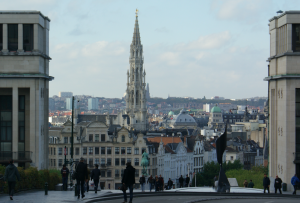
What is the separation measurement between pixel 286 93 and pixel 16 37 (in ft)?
67.9

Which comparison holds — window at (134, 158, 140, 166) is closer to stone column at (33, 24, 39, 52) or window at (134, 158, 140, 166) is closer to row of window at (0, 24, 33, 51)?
row of window at (0, 24, 33, 51)

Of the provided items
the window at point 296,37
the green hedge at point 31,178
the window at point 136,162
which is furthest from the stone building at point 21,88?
the window at point 136,162

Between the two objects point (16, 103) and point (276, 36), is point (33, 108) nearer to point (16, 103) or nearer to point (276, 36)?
point (16, 103)

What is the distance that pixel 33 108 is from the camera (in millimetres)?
52625

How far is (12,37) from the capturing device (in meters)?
52.9

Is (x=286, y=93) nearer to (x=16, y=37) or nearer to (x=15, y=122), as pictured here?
(x=15, y=122)

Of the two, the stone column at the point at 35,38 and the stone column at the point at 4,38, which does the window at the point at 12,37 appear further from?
the stone column at the point at 35,38

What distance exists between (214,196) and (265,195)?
12.0 feet

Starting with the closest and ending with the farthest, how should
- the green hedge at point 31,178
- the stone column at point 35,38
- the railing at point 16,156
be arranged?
the green hedge at point 31,178 < the railing at point 16,156 < the stone column at point 35,38

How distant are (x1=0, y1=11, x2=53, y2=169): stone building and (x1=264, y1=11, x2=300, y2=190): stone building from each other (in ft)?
58.7

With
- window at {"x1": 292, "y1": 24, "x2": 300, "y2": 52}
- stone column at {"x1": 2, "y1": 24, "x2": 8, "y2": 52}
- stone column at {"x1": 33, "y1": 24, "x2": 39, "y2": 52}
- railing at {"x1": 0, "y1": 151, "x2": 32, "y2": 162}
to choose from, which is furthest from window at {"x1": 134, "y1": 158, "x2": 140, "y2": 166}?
window at {"x1": 292, "y1": 24, "x2": 300, "y2": 52}

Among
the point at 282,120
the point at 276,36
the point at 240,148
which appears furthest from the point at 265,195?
the point at 240,148

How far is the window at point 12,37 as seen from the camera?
5272 centimetres

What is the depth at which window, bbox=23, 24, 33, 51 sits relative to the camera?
5294 centimetres
